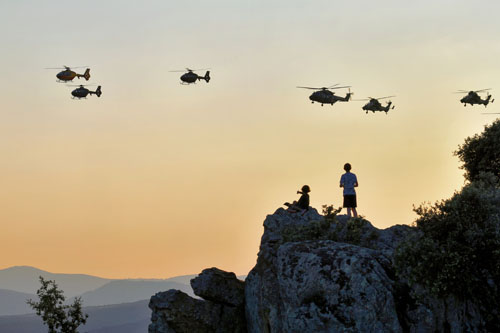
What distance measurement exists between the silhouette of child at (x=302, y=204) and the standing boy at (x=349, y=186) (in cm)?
202

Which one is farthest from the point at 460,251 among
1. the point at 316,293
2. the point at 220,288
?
the point at 220,288

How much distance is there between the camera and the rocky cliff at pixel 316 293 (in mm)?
26500

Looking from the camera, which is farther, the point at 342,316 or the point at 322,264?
the point at 322,264

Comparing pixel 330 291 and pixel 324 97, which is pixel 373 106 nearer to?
pixel 324 97

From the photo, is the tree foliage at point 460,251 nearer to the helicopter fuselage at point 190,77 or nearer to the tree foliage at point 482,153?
the tree foliage at point 482,153

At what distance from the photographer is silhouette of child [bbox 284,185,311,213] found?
119ft

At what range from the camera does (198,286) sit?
121 ft

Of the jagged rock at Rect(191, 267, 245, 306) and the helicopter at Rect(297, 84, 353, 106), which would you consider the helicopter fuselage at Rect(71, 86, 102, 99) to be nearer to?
the helicopter at Rect(297, 84, 353, 106)

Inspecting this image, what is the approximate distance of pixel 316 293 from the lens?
2777cm

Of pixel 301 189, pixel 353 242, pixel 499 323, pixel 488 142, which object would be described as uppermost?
pixel 488 142

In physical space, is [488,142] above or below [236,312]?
above

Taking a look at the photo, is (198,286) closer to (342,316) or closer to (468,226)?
(342,316)

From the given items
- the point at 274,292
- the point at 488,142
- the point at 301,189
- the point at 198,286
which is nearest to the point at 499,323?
the point at 274,292

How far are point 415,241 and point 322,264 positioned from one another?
4.10 metres
